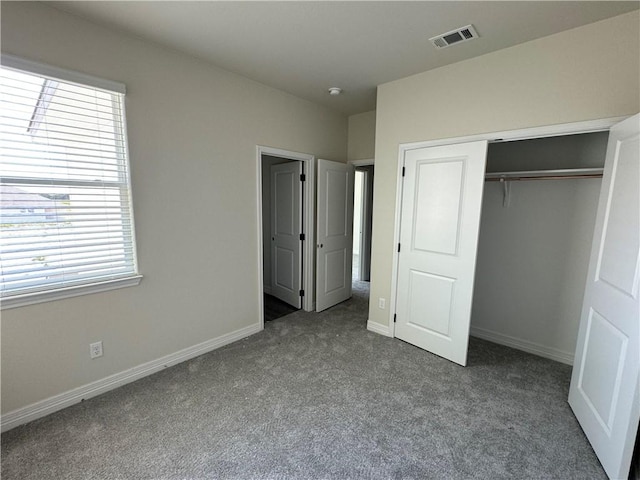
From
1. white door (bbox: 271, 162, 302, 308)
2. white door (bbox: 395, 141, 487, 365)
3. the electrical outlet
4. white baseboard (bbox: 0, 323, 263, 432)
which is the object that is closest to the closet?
white door (bbox: 395, 141, 487, 365)

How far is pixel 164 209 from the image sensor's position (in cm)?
238

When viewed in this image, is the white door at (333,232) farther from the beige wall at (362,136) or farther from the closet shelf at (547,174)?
the closet shelf at (547,174)

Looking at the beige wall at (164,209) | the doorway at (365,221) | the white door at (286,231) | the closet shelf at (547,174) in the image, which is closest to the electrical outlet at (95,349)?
the beige wall at (164,209)

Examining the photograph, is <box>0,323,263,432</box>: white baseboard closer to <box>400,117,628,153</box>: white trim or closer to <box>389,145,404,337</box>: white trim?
<box>389,145,404,337</box>: white trim

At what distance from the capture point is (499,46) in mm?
2189

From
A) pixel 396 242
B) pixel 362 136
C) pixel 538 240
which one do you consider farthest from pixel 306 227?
pixel 538 240

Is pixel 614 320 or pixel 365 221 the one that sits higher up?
pixel 365 221

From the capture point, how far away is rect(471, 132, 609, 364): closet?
2537 millimetres

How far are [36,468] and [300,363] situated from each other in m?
1.72

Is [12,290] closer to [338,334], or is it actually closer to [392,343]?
[338,334]

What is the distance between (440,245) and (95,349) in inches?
116

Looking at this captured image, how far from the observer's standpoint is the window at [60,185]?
1735 mm

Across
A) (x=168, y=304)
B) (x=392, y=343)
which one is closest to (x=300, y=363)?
(x=392, y=343)

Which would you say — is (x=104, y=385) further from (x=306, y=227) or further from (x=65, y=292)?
(x=306, y=227)
